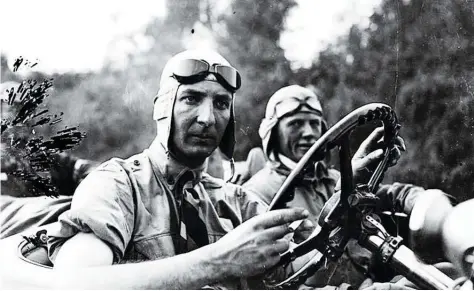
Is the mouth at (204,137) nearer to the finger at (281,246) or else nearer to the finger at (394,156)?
the finger at (281,246)

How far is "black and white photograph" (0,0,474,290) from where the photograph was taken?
3627mm

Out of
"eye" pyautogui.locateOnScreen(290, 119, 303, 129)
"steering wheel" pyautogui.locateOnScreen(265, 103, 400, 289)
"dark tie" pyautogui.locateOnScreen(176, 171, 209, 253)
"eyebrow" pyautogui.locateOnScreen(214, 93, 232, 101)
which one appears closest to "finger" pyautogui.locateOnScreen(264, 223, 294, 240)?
"steering wheel" pyautogui.locateOnScreen(265, 103, 400, 289)

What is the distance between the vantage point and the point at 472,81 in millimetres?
4242

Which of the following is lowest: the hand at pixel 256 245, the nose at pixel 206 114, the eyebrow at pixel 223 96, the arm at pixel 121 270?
the arm at pixel 121 270

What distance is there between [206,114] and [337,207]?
3.06ft

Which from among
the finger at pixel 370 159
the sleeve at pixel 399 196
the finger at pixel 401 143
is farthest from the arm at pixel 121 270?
the finger at pixel 401 143

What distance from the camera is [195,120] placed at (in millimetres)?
3896

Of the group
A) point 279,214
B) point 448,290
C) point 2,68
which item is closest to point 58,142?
point 2,68

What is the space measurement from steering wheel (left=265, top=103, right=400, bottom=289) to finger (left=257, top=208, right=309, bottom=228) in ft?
0.28

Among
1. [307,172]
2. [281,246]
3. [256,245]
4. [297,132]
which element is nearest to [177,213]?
[256,245]

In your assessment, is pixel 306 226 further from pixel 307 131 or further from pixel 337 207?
pixel 307 131

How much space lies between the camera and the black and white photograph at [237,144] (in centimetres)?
363

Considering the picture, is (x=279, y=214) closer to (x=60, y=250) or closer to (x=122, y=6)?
(x=60, y=250)

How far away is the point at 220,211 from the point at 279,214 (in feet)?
1.53
